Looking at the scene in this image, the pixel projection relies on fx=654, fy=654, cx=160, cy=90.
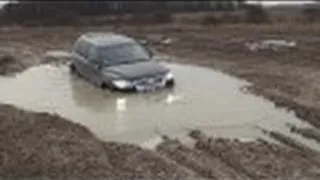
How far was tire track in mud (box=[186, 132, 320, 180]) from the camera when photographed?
11672 mm

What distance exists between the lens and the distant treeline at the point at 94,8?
1736 inches

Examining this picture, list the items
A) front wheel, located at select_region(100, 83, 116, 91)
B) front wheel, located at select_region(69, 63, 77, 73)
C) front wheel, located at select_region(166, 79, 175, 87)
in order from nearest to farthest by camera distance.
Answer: front wheel, located at select_region(100, 83, 116, 91) < front wheel, located at select_region(166, 79, 175, 87) < front wheel, located at select_region(69, 63, 77, 73)

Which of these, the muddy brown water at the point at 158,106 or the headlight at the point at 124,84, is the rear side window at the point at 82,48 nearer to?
the muddy brown water at the point at 158,106

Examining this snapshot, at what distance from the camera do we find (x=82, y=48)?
71.8 feet

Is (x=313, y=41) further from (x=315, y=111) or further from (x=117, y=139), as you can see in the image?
(x=117, y=139)

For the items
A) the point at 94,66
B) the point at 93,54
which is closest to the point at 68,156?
the point at 94,66

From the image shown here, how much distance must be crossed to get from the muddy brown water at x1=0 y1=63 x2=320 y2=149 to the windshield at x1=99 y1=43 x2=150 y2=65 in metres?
1.06

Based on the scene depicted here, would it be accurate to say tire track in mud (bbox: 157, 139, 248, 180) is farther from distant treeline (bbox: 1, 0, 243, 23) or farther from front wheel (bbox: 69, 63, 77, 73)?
distant treeline (bbox: 1, 0, 243, 23)

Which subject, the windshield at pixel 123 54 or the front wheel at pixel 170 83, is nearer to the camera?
the front wheel at pixel 170 83

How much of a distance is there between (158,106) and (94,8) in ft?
102

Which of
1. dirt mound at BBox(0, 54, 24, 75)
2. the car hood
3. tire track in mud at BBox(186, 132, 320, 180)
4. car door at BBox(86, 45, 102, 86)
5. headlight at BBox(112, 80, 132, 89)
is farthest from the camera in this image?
dirt mound at BBox(0, 54, 24, 75)

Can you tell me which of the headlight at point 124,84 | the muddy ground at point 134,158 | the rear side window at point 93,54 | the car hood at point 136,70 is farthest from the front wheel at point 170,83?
the muddy ground at point 134,158

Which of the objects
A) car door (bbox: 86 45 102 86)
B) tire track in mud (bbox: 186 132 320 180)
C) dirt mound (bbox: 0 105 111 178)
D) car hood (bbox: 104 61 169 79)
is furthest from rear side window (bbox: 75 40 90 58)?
tire track in mud (bbox: 186 132 320 180)

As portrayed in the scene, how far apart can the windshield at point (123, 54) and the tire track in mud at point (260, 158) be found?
6697 millimetres
